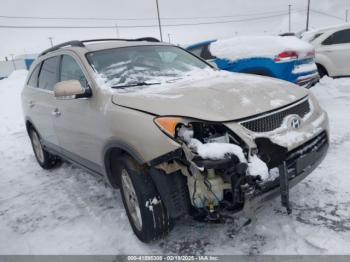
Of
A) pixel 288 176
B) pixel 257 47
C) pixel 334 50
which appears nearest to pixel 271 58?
pixel 257 47

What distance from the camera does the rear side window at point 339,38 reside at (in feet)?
30.0

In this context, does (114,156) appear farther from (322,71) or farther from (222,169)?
(322,71)

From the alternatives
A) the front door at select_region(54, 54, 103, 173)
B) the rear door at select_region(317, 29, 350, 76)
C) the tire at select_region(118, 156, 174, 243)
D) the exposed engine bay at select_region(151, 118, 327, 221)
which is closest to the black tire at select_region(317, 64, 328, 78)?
the rear door at select_region(317, 29, 350, 76)

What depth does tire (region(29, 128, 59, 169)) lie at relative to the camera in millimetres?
5395

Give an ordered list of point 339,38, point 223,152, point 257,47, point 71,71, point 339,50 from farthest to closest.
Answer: point 339,38 → point 339,50 → point 257,47 → point 71,71 → point 223,152

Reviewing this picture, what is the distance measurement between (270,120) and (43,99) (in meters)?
3.24

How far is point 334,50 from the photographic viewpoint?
Answer: 9.16 m

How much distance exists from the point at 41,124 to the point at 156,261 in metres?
2.97

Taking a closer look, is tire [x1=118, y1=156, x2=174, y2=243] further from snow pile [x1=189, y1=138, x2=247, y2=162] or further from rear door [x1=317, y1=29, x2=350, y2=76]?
rear door [x1=317, y1=29, x2=350, y2=76]

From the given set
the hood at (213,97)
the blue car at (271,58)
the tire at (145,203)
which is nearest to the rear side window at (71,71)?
the hood at (213,97)

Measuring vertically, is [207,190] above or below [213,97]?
below

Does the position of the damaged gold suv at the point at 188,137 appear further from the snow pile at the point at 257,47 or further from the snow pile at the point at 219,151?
the snow pile at the point at 257,47

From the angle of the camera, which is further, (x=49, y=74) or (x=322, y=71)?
(x=322, y=71)

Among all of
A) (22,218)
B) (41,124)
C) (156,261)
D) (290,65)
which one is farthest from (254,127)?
(290,65)
